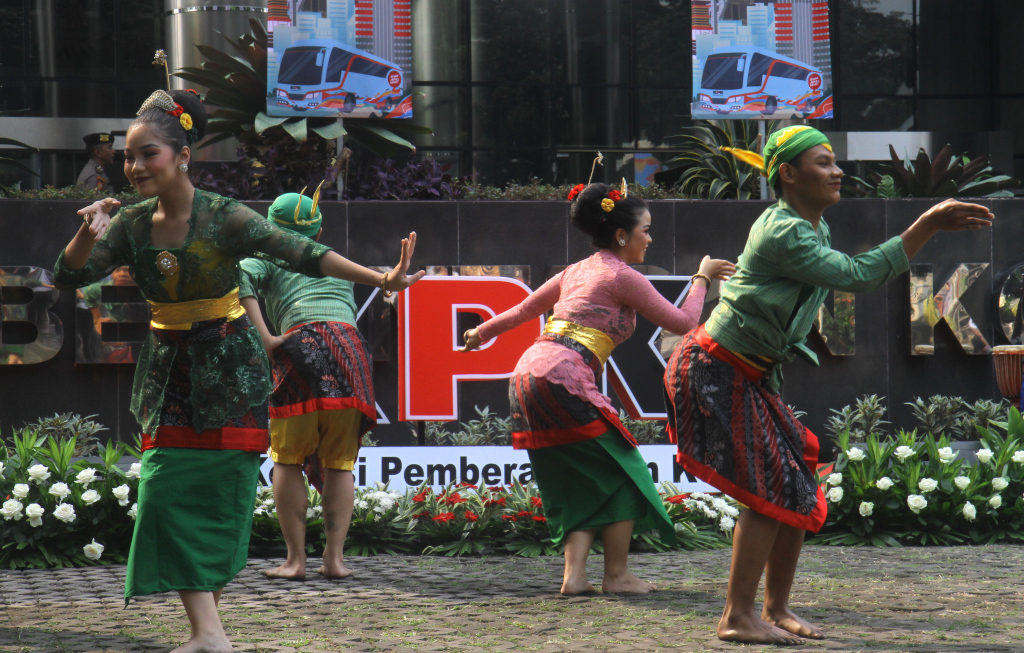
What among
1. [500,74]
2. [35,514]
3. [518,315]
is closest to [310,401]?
[518,315]

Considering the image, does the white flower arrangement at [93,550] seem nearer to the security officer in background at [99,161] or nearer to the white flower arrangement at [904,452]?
the white flower arrangement at [904,452]

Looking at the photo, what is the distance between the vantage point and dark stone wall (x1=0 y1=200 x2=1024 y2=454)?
9.20 m

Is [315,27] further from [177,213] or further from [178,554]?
[178,554]

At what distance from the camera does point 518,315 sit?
18.0 feet

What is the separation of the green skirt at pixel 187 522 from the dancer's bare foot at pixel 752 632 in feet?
5.68

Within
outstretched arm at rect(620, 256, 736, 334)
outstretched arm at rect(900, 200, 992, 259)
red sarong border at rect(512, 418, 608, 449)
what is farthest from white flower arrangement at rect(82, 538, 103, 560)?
outstretched arm at rect(900, 200, 992, 259)

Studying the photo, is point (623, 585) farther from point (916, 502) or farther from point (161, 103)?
point (161, 103)

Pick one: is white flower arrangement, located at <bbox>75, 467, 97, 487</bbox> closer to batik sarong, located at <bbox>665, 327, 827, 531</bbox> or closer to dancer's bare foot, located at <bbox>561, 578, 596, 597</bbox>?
dancer's bare foot, located at <bbox>561, 578, 596, 597</bbox>

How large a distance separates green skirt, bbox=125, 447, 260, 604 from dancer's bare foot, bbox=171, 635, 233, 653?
0.53 ft

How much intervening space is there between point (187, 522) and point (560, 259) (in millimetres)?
6173

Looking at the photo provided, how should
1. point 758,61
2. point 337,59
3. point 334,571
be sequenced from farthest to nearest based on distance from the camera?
point 758,61
point 337,59
point 334,571

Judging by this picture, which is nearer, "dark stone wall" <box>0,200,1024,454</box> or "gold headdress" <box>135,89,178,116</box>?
"gold headdress" <box>135,89,178,116</box>

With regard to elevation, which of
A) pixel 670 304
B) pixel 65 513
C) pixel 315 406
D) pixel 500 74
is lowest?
pixel 65 513

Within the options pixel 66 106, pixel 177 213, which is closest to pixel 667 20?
pixel 66 106
